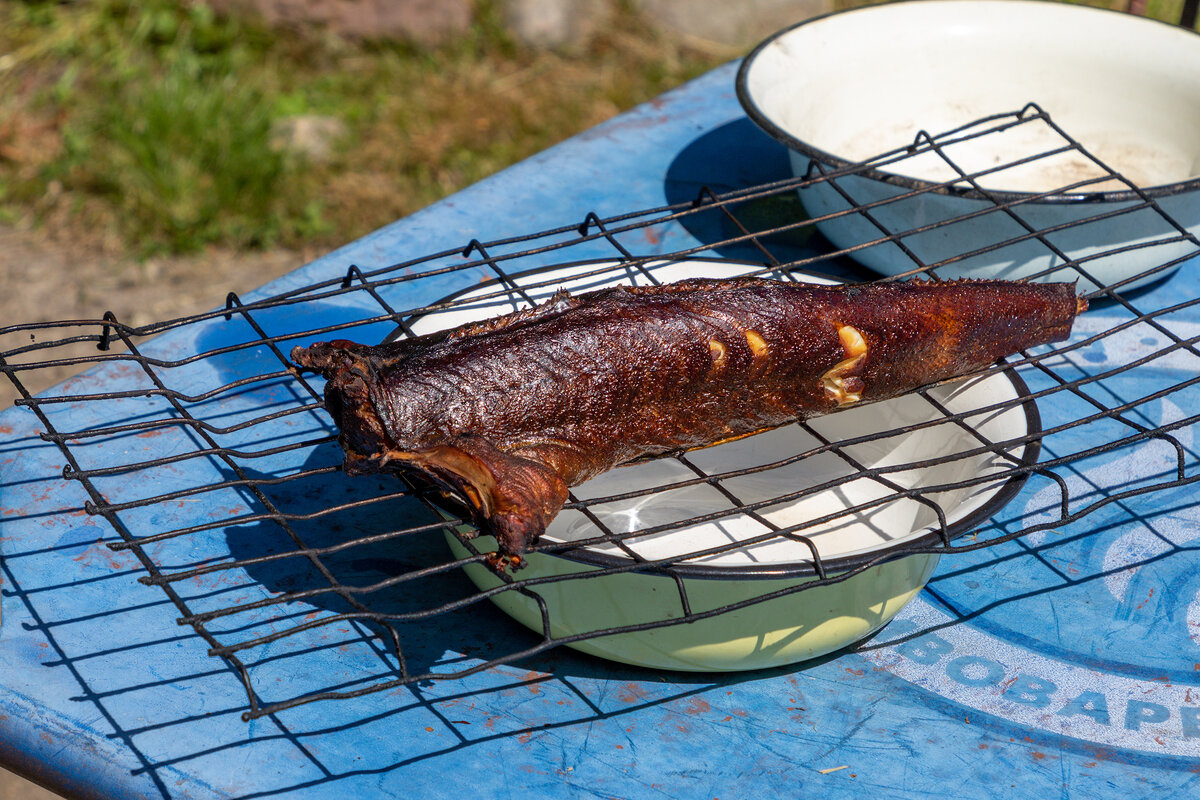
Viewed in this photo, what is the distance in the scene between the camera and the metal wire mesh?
5.06 ft

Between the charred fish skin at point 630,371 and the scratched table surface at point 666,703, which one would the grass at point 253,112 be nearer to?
the scratched table surface at point 666,703

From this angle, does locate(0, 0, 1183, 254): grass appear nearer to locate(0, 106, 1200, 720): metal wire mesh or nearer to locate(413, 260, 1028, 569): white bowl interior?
locate(0, 106, 1200, 720): metal wire mesh

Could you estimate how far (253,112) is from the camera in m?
5.55

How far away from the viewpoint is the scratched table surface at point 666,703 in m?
1.60

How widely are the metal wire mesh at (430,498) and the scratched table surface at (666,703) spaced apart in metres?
0.06

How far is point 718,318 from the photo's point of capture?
181 centimetres

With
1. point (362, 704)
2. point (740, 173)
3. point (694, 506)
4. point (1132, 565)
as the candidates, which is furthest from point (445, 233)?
point (1132, 565)

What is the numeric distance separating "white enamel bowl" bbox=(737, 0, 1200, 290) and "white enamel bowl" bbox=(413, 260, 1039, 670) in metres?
0.66

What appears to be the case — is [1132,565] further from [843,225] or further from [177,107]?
[177,107]

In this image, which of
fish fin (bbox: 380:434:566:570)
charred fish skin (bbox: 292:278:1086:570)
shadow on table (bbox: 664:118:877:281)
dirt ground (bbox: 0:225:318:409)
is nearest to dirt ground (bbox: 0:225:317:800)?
dirt ground (bbox: 0:225:318:409)

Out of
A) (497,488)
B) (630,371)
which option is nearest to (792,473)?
(630,371)

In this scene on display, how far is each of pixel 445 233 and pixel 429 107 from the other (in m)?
3.28

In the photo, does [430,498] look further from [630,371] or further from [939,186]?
[939,186]

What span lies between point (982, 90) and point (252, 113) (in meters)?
3.85
